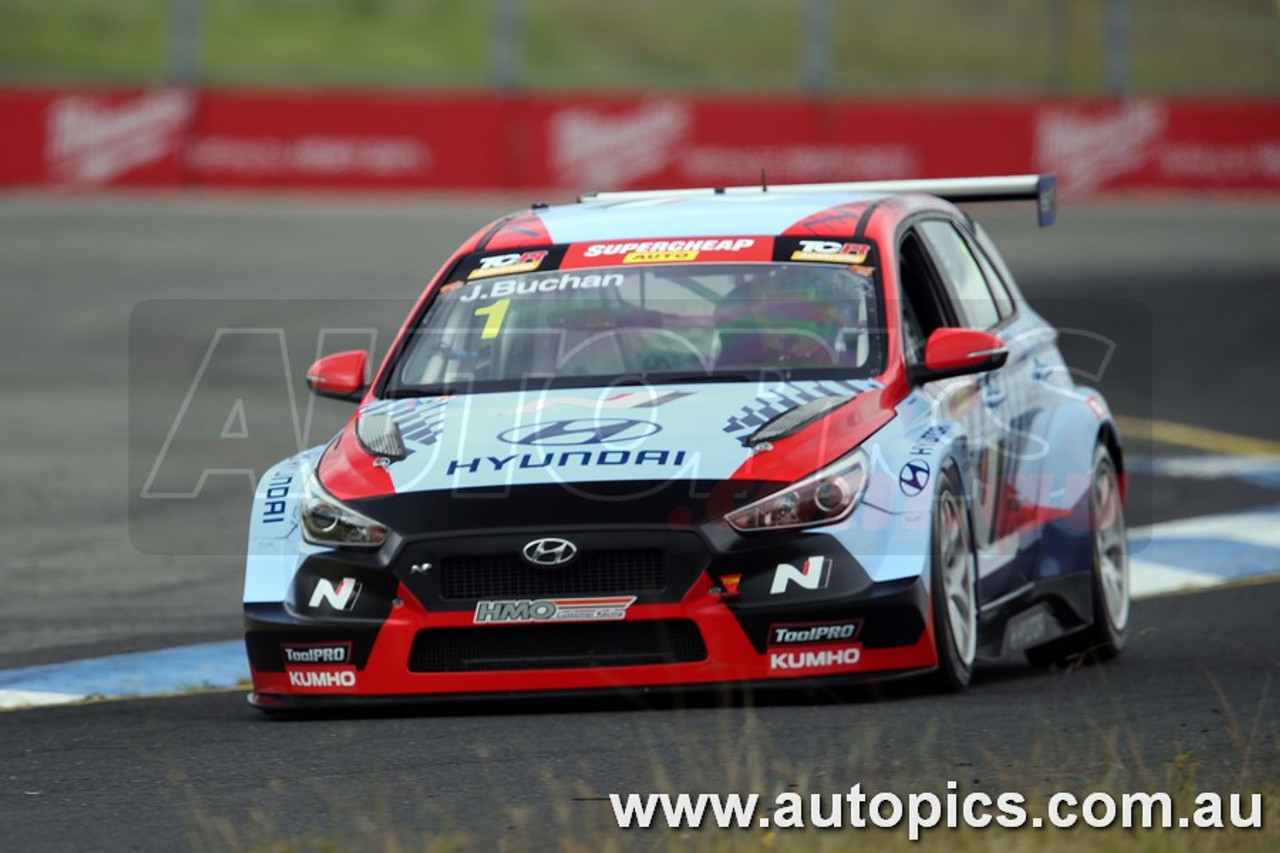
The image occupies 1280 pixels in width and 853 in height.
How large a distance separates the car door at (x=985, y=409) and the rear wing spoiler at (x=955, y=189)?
0.52 ft

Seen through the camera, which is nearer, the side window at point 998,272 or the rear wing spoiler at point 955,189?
the rear wing spoiler at point 955,189

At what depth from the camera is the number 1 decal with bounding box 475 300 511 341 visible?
26.7ft

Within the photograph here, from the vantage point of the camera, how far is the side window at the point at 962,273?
28.5 feet

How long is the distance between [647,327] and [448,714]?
1.57m

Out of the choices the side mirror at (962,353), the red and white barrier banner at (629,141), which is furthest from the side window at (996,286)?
the red and white barrier banner at (629,141)

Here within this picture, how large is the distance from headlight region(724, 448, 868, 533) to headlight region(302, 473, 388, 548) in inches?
41.1

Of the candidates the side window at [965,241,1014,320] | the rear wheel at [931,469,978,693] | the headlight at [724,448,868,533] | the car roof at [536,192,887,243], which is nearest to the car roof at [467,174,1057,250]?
the car roof at [536,192,887,243]

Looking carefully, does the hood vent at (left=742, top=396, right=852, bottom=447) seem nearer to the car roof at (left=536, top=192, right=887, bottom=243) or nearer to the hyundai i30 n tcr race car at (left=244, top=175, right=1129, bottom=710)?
the hyundai i30 n tcr race car at (left=244, top=175, right=1129, bottom=710)

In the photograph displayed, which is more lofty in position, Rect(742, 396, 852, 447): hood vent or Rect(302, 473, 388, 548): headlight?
Rect(742, 396, 852, 447): hood vent

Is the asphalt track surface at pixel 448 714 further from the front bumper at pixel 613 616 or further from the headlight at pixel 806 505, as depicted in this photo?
the headlight at pixel 806 505

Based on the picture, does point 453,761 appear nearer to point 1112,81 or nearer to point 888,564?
point 888,564

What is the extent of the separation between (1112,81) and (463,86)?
32.7 ft

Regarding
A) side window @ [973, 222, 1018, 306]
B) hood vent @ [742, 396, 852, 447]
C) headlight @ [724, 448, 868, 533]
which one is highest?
hood vent @ [742, 396, 852, 447]

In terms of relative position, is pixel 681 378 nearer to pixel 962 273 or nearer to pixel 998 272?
pixel 962 273
